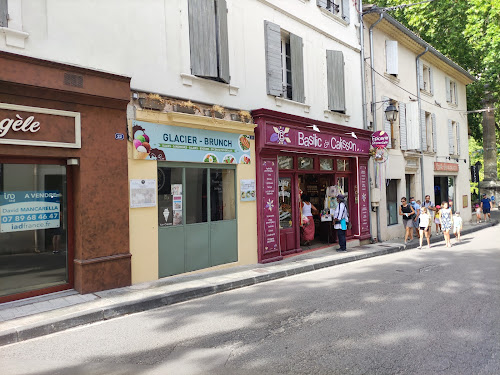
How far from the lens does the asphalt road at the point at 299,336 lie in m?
3.81

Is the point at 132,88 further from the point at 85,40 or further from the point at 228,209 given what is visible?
the point at 228,209

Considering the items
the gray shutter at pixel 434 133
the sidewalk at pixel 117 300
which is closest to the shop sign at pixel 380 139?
the sidewalk at pixel 117 300

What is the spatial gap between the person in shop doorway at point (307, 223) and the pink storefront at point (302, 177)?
0.49 feet

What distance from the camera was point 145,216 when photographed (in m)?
7.44

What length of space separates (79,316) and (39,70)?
3821 millimetres

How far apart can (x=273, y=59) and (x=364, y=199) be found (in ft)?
20.3

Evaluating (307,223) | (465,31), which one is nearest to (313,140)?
(307,223)

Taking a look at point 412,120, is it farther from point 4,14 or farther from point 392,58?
point 4,14

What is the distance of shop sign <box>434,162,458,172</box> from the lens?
19061 millimetres

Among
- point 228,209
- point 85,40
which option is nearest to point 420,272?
point 228,209

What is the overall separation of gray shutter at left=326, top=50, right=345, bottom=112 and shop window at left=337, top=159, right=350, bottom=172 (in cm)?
172

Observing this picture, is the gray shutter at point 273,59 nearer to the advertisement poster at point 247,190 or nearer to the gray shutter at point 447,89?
the advertisement poster at point 247,190

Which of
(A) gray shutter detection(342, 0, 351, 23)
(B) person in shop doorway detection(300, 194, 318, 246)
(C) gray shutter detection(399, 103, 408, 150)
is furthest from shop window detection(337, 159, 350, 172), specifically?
(A) gray shutter detection(342, 0, 351, 23)

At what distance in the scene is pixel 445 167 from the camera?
1988cm
